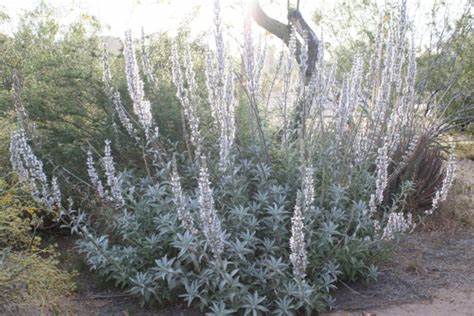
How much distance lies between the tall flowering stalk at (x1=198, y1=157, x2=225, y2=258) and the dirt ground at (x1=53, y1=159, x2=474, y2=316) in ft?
2.72

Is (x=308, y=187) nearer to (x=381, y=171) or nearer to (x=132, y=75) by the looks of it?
(x=381, y=171)

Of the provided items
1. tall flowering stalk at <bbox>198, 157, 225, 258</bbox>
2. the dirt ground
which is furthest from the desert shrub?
the dirt ground

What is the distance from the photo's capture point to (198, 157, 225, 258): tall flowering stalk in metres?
2.91

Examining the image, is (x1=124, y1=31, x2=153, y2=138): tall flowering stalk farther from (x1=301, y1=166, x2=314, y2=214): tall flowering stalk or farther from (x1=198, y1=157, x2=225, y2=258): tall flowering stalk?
(x1=301, y1=166, x2=314, y2=214): tall flowering stalk

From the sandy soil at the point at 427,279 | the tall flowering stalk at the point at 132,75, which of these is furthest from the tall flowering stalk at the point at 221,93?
the sandy soil at the point at 427,279

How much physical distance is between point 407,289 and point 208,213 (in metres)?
1.84

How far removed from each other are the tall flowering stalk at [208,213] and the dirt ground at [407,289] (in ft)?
2.72

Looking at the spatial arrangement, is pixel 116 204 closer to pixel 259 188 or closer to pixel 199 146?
pixel 199 146

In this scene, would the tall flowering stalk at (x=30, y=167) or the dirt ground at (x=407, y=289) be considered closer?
the tall flowering stalk at (x=30, y=167)

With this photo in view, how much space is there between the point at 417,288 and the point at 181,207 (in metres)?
1.98

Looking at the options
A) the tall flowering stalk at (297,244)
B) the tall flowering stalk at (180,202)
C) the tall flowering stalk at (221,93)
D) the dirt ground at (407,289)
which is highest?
the tall flowering stalk at (221,93)

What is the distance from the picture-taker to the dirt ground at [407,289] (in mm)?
3756

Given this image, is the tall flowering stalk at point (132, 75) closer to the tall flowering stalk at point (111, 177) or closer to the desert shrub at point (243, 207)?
the desert shrub at point (243, 207)

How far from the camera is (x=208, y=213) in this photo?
9.75ft
